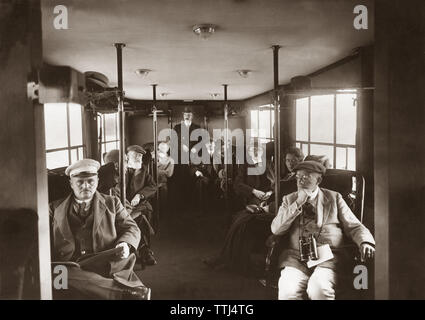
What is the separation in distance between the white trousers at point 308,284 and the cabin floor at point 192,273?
0.48 meters

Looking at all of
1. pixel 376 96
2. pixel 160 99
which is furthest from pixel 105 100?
pixel 160 99

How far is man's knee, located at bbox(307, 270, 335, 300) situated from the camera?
2.07m

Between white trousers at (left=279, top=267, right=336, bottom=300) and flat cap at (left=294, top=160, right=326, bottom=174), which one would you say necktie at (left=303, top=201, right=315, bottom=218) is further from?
white trousers at (left=279, top=267, right=336, bottom=300)

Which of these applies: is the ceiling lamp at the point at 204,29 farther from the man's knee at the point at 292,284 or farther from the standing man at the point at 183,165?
the standing man at the point at 183,165

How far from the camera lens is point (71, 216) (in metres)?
2.35

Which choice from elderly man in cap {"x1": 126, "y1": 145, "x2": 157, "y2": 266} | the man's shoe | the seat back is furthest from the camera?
elderly man in cap {"x1": 126, "y1": 145, "x2": 157, "y2": 266}

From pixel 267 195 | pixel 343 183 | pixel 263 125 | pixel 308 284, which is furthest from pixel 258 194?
pixel 263 125

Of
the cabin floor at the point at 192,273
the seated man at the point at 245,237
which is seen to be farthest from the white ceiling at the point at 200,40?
the cabin floor at the point at 192,273

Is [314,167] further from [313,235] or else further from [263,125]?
[263,125]

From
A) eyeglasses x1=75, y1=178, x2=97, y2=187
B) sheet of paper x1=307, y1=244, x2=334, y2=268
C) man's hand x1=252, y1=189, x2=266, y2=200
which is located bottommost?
sheet of paper x1=307, y1=244, x2=334, y2=268

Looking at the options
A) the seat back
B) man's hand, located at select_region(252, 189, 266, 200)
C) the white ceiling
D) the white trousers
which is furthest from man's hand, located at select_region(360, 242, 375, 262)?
man's hand, located at select_region(252, 189, 266, 200)

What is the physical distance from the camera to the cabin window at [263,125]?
7443 millimetres

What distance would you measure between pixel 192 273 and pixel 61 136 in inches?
101

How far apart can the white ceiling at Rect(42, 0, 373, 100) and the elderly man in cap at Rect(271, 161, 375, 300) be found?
915mm
